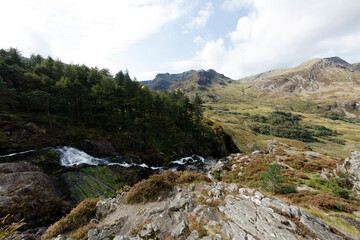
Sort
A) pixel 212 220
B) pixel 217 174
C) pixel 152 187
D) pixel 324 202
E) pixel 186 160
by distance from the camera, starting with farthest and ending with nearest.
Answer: pixel 186 160, pixel 217 174, pixel 152 187, pixel 324 202, pixel 212 220

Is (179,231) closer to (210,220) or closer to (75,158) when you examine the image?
(210,220)

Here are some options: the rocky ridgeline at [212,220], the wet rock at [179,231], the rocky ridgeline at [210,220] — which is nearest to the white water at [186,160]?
the rocky ridgeline at [210,220]

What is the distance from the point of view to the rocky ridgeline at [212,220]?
8.77 m

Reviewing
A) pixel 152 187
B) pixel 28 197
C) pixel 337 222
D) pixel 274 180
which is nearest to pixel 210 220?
pixel 152 187

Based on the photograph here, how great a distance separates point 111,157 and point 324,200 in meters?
37.2

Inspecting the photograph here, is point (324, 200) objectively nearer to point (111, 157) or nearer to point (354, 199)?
point (354, 199)

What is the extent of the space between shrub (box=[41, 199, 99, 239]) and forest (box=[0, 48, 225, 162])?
927 inches

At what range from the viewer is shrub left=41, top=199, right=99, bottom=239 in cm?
1091

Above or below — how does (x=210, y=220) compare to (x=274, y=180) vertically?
above

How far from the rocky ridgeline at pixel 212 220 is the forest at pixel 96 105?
2628 cm

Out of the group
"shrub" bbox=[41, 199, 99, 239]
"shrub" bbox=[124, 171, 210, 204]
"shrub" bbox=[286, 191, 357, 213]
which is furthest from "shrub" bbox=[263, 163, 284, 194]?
"shrub" bbox=[41, 199, 99, 239]

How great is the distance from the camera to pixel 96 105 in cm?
4025

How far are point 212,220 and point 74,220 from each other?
12.3m

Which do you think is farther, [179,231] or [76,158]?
[76,158]
